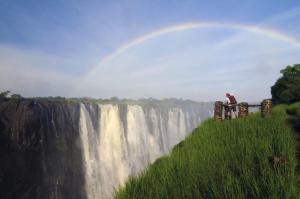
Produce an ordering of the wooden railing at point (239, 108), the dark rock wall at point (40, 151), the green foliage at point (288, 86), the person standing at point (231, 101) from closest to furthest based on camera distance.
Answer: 1. the wooden railing at point (239, 108)
2. the person standing at point (231, 101)
3. the green foliage at point (288, 86)
4. the dark rock wall at point (40, 151)

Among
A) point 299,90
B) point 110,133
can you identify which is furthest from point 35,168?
point 299,90

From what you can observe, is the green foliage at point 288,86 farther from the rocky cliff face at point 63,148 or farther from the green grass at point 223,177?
the rocky cliff face at point 63,148

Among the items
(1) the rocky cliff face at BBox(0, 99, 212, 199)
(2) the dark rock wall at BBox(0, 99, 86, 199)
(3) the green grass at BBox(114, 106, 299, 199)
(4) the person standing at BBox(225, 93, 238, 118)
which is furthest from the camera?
(1) the rocky cliff face at BBox(0, 99, 212, 199)

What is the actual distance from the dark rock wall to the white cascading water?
2.98 meters

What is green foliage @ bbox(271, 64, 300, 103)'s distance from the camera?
877 inches

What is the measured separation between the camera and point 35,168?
62219 millimetres

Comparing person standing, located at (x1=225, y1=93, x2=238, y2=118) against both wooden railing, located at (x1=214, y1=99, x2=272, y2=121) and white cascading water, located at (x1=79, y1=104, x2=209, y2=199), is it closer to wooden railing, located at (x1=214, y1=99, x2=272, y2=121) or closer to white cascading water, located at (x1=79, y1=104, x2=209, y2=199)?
wooden railing, located at (x1=214, y1=99, x2=272, y2=121)

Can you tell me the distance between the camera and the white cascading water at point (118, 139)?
7231 centimetres

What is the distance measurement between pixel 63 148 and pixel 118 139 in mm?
20304

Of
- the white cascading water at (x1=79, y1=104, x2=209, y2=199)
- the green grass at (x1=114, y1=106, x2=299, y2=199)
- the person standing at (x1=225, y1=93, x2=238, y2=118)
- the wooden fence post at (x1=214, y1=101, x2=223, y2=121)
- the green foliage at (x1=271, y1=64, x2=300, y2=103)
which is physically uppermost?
the green foliage at (x1=271, y1=64, x2=300, y2=103)

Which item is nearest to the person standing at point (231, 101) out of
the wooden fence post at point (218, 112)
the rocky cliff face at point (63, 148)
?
the wooden fence post at point (218, 112)

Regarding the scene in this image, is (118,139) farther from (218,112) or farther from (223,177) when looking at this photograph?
(223,177)

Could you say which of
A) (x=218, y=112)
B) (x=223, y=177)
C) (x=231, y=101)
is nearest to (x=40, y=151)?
(x=231, y=101)

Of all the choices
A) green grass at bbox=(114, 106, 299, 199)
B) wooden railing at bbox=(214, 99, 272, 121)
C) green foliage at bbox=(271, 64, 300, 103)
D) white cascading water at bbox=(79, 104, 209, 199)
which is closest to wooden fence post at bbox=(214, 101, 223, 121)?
wooden railing at bbox=(214, 99, 272, 121)
